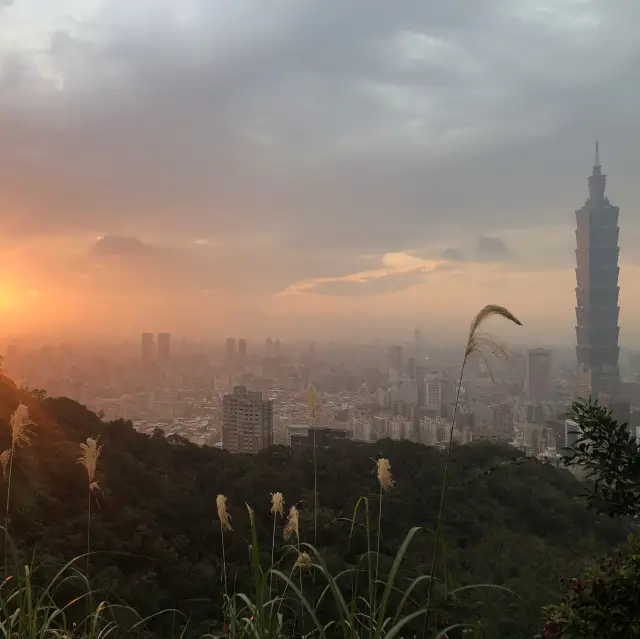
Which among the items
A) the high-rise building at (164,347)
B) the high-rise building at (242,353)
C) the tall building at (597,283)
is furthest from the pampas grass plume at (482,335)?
the high-rise building at (164,347)

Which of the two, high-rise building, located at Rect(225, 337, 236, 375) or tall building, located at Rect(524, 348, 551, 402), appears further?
high-rise building, located at Rect(225, 337, 236, 375)

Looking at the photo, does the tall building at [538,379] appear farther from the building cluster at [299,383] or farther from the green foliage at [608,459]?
the green foliage at [608,459]

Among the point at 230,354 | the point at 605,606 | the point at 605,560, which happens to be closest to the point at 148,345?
the point at 230,354

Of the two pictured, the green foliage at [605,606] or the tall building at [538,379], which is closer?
the green foliage at [605,606]

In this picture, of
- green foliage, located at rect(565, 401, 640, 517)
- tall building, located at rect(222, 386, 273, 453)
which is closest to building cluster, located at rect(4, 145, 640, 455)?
tall building, located at rect(222, 386, 273, 453)

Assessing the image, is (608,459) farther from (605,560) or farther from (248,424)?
(248,424)

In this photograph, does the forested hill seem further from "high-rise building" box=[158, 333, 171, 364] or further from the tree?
"high-rise building" box=[158, 333, 171, 364]

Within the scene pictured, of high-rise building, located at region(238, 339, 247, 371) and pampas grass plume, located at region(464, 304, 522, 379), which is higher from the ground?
pampas grass plume, located at region(464, 304, 522, 379)
